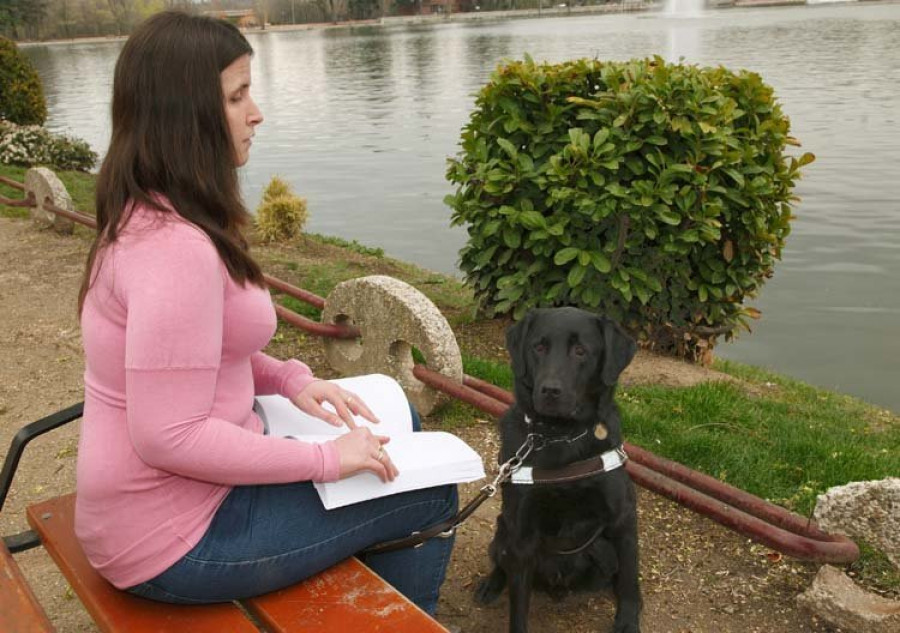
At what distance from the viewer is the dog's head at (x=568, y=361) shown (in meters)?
2.90

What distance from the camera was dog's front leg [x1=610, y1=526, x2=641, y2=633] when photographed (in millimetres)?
3059

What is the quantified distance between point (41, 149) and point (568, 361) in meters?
15.3

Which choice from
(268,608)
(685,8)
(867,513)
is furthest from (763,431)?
(685,8)

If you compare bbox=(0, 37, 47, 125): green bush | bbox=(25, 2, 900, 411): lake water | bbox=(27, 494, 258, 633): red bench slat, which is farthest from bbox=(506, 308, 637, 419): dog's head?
→ bbox=(0, 37, 47, 125): green bush

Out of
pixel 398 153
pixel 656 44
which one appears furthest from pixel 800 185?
pixel 656 44

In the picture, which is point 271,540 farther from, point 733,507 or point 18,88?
point 18,88

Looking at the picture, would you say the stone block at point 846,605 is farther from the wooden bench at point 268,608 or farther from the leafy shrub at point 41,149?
the leafy shrub at point 41,149

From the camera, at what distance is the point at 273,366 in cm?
306

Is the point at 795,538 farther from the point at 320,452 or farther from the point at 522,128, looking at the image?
the point at 522,128

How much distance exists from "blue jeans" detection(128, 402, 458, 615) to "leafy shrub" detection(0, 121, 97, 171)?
593 inches

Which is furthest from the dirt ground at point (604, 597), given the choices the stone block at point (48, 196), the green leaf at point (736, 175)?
the stone block at point (48, 196)

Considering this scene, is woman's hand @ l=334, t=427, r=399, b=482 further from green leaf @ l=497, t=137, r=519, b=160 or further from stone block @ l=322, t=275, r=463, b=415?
green leaf @ l=497, t=137, r=519, b=160

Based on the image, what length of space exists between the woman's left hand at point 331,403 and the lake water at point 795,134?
6.56 feet

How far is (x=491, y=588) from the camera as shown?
3449 millimetres
